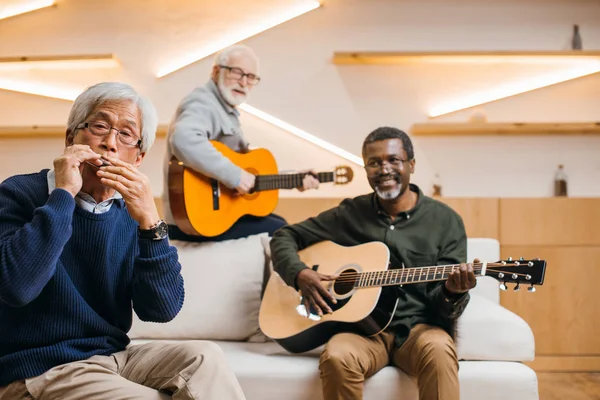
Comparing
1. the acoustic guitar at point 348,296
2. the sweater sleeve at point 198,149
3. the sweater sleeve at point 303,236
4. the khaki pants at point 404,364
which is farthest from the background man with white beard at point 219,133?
the khaki pants at point 404,364

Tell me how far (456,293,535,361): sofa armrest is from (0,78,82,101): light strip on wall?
144 inches

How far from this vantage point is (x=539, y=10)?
15.3ft

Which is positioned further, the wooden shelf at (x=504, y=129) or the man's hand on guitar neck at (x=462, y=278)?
the wooden shelf at (x=504, y=129)

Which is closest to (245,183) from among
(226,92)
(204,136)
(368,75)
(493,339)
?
(204,136)

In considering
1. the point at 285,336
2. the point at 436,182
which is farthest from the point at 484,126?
the point at 285,336

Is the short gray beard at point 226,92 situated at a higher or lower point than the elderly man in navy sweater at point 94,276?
higher

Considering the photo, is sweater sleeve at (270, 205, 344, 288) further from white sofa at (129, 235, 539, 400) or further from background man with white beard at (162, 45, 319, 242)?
background man with white beard at (162, 45, 319, 242)

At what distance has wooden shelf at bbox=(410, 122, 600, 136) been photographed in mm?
4473

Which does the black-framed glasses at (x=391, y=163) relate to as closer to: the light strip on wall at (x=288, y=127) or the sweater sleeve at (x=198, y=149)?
the sweater sleeve at (x=198, y=149)

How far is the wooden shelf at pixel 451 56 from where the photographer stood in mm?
4477

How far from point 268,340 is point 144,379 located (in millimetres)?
1120

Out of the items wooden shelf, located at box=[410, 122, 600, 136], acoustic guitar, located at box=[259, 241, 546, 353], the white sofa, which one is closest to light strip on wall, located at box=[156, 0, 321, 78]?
wooden shelf, located at box=[410, 122, 600, 136]

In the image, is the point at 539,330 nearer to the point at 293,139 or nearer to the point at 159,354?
the point at 293,139

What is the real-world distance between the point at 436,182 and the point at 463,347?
2.53 m
